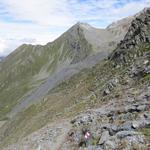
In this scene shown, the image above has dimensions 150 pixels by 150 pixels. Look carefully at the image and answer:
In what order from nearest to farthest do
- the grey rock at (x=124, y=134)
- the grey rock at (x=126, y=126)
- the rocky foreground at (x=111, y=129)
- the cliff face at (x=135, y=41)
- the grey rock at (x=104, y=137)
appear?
the rocky foreground at (x=111, y=129)
the grey rock at (x=124, y=134)
the grey rock at (x=104, y=137)
the grey rock at (x=126, y=126)
the cliff face at (x=135, y=41)

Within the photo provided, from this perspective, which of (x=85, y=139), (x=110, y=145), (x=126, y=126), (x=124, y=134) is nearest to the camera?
(x=110, y=145)

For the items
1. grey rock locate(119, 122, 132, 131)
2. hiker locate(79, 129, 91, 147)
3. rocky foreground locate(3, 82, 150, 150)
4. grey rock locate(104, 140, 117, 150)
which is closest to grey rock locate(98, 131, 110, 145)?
rocky foreground locate(3, 82, 150, 150)

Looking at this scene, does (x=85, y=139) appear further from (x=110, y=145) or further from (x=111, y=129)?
(x=110, y=145)

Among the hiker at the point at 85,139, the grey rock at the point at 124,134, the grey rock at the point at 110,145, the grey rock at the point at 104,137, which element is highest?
the grey rock at the point at 124,134

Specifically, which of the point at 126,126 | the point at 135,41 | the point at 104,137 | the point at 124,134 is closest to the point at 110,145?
the point at 124,134

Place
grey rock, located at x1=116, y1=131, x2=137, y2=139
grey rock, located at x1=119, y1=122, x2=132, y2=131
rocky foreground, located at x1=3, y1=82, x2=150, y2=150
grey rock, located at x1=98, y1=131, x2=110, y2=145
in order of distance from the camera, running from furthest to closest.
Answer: grey rock, located at x1=119, y1=122, x2=132, y2=131
grey rock, located at x1=98, y1=131, x2=110, y2=145
grey rock, located at x1=116, y1=131, x2=137, y2=139
rocky foreground, located at x1=3, y1=82, x2=150, y2=150

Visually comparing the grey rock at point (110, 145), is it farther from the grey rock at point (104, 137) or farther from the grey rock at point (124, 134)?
the grey rock at point (104, 137)

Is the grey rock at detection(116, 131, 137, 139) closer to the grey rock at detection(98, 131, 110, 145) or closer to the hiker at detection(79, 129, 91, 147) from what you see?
the grey rock at detection(98, 131, 110, 145)

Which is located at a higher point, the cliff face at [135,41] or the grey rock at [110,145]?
the cliff face at [135,41]

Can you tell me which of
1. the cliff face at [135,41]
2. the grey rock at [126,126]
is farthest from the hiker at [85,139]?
the cliff face at [135,41]

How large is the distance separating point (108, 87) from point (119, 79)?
184cm

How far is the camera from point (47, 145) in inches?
1507

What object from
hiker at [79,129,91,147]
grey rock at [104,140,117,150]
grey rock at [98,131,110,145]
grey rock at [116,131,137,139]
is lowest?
hiker at [79,129,91,147]

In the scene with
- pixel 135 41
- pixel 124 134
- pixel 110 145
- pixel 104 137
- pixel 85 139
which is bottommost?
pixel 85 139
